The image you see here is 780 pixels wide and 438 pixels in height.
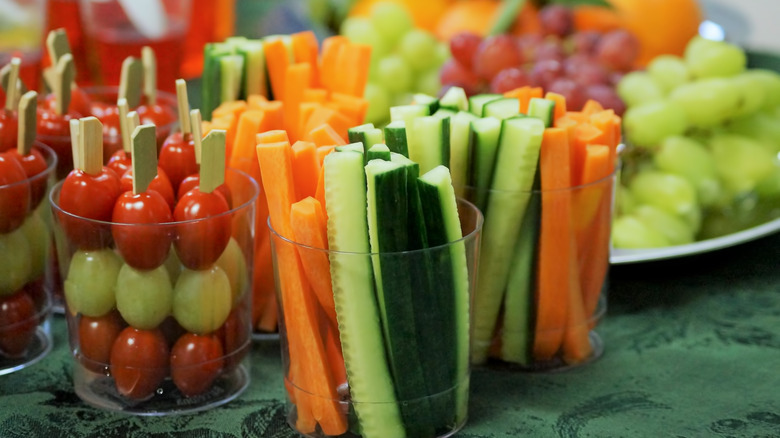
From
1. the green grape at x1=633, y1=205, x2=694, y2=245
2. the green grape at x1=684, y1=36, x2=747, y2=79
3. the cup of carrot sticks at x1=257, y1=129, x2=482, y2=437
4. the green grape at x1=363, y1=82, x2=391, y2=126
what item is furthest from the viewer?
the green grape at x1=363, y1=82, x2=391, y2=126

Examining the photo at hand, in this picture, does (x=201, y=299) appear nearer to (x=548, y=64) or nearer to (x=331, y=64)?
(x=331, y=64)

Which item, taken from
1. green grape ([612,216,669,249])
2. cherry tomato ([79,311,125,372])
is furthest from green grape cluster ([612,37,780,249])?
cherry tomato ([79,311,125,372])

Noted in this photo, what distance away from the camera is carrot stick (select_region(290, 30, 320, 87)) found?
101 cm

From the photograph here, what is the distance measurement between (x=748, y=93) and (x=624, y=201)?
0.22m

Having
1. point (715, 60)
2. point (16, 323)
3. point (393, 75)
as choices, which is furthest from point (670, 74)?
point (16, 323)

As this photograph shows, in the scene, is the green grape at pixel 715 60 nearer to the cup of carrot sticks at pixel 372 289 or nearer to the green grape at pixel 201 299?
the cup of carrot sticks at pixel 372 289

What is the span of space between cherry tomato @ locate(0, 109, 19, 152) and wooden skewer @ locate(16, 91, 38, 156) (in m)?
0.02

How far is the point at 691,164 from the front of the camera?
1.10 m

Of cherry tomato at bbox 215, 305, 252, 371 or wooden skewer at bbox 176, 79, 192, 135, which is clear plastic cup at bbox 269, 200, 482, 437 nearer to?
cherry tomato at bbox 215, 305, 252, 371

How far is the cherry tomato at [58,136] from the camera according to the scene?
0.96 meters

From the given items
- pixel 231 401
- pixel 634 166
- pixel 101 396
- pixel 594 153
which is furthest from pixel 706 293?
pixel 101 396

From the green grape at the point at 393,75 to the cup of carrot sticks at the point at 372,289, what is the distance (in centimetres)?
55

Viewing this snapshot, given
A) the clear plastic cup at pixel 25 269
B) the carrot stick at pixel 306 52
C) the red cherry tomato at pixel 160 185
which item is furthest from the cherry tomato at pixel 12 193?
the carrot stick at pixel 306 52

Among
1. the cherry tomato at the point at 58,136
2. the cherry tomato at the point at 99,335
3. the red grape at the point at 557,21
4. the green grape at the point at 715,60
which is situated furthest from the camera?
the red grape at the point at 557,21
